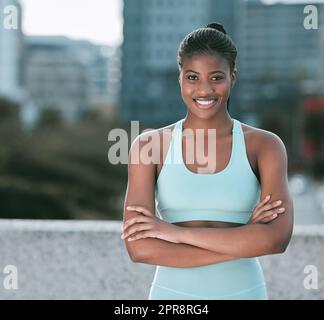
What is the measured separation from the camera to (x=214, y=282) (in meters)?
1.74

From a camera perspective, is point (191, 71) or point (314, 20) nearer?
point (191, 71)

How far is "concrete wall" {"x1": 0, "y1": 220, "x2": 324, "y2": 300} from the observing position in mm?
3111

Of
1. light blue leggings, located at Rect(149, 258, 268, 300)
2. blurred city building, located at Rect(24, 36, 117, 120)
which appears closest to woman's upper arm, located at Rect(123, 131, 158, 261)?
light blue leggings, located at Rect(149, 258, 268, 300)

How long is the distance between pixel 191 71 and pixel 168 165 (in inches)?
9.5

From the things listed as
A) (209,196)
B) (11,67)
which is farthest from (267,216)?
(11,67)

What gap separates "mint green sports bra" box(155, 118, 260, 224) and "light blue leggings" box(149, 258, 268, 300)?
0.42 ft

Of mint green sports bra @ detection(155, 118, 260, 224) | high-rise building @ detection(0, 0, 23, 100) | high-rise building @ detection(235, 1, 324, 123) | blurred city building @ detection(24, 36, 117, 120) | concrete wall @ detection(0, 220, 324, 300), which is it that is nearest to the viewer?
mint green sports bra @ detection(155, 118, 260, 224)

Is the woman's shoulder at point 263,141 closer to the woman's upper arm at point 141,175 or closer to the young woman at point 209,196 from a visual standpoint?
the young woman at point 209,196

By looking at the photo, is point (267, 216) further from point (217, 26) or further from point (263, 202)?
point (217, 26)

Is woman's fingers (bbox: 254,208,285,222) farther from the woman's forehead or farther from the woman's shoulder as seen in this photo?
the woman's forehead

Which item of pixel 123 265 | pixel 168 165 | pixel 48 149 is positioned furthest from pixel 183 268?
pixel 48 149

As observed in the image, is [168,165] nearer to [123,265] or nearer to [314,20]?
[314,20]

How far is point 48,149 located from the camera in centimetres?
2433

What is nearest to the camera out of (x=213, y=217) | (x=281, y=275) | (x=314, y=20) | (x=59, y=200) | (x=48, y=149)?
(x=213, y=217)
